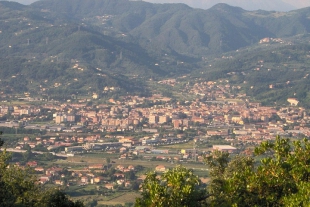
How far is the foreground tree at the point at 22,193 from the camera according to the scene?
1346 centimetres

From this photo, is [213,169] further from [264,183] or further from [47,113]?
[47,113]

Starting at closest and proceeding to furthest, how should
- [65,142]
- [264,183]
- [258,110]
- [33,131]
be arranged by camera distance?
[264,183] → [65,142] → [33,131] → [258,110]

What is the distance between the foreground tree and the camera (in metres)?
13.5

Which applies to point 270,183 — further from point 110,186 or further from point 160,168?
point 160,168

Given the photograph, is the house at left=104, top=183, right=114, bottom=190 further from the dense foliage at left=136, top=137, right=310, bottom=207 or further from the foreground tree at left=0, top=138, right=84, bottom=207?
the dense foliage at left=136, top=137, right=310, bottom=207

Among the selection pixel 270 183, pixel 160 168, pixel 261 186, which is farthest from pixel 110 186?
pixel 270 183

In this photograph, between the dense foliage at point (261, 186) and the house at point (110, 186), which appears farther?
the house at point (110, 186)

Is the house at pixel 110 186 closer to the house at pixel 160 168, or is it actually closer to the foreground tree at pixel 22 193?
the house at pixel 160 168

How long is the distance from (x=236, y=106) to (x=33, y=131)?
30179 millimetres

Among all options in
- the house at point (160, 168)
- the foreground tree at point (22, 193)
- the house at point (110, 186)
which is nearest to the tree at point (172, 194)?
the foreground tree at point (22, 193)

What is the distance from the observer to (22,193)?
14734 millimetres

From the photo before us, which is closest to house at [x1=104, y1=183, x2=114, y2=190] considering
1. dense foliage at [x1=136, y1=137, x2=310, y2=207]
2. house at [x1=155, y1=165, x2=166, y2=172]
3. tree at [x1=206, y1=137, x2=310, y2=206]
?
house at [x1=155, y1=165, x2=166, y2=172]

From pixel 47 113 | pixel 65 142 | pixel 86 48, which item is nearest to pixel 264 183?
pixel 65 142

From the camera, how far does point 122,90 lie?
89312 mm
